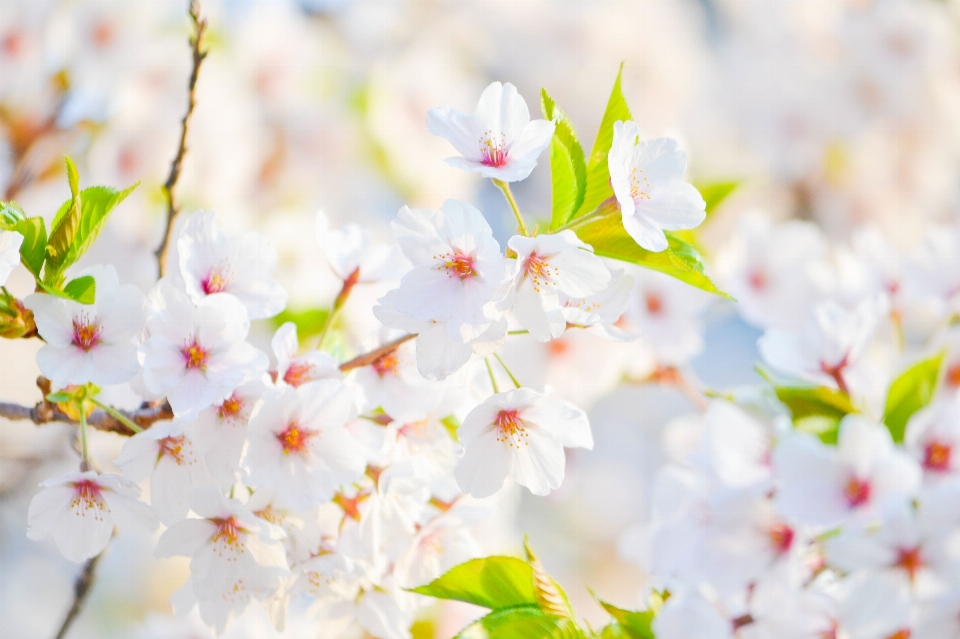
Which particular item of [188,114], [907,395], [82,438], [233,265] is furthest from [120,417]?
[907,395]

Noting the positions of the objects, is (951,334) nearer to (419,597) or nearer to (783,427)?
(783,427)

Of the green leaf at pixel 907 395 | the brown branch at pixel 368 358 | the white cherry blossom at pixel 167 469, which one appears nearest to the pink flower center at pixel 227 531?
the white cherry blossom at pixel 167 469

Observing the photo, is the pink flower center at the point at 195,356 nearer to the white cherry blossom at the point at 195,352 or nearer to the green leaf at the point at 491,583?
the white cherry blossom at the point at 195,352

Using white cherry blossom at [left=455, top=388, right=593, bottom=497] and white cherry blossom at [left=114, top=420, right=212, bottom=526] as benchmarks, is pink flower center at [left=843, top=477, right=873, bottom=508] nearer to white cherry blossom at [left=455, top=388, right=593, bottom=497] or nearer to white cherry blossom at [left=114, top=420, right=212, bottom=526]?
white cherry blossom at [left=455, top=388, right=593, bottom=497]

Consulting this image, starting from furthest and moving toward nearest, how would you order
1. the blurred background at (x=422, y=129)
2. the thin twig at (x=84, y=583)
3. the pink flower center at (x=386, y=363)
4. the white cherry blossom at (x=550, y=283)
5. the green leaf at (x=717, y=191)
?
the blurred background at (x=422, y=129) → the green leaf at (x=717, y=191) → the thin twig at (x=84, y=583) → the pink flower center at (x=386, y=363) → the white cherry blossom at (x=550, y=283)

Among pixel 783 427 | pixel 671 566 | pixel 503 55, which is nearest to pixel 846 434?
pixel 783 427
